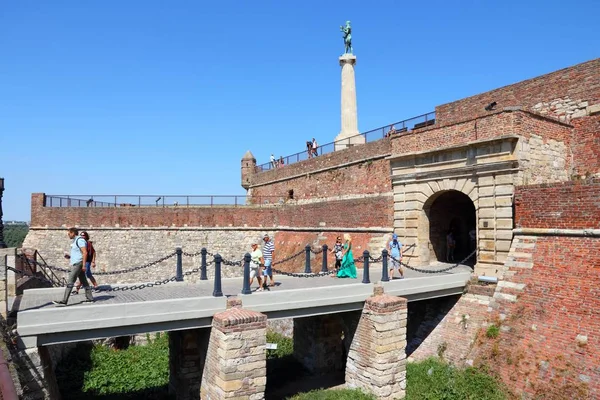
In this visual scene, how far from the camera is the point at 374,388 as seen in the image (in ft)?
32.6

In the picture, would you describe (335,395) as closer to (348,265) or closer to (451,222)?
(348,265)

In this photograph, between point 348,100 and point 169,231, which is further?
point 348,100

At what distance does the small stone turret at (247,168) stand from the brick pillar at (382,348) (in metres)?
24.1

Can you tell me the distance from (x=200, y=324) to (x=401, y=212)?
8.44 m

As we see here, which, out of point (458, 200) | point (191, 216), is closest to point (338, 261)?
point (458, 200)

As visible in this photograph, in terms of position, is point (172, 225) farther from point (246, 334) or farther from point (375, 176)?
point (246, 334)

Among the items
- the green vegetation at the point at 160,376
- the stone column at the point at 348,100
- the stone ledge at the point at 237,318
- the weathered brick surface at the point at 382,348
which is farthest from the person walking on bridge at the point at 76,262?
the stone column at the point at 348,100

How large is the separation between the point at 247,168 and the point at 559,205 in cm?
2537

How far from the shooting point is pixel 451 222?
16156 millimetres

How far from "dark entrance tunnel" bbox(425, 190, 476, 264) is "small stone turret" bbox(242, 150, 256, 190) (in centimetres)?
1961

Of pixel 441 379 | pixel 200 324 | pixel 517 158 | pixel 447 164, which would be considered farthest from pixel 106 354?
pixel 517 158

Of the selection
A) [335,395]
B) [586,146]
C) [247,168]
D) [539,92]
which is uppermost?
[539,92]

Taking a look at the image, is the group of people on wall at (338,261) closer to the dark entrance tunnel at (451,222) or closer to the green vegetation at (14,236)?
the dark entrance tunnel at (451,222)

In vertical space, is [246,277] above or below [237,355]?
above
